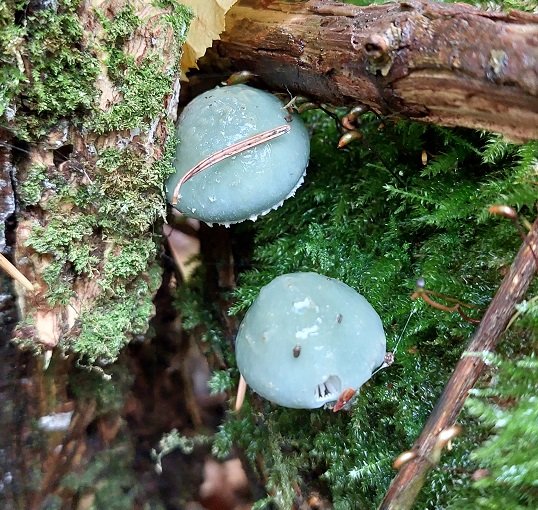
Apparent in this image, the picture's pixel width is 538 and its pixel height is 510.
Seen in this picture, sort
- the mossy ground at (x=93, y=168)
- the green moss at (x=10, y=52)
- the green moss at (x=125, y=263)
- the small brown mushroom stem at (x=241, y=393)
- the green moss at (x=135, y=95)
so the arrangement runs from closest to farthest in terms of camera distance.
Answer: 1. the green moss at (x=10, y=52)
2. the mossy ground at (x=93, y=168)
3. the green moss at (x=135, y=95)
4. the green moss at (x=125, y=263)
5. the small brown mushroom stem at (x=241, y=393)

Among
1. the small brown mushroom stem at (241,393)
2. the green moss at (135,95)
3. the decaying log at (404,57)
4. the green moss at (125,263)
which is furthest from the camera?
the small brown mushroom stem at (241,393)

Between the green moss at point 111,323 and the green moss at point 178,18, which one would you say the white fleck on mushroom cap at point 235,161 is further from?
the green moss at point 111,323

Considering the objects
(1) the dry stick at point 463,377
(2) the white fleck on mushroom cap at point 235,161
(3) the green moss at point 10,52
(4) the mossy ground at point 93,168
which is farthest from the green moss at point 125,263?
(1) the dry stick at point 463,377

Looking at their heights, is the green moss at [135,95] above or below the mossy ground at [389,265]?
above

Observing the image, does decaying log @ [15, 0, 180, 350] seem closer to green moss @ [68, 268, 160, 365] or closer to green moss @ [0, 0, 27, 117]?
green moss @ [68, 268, 160, 365]

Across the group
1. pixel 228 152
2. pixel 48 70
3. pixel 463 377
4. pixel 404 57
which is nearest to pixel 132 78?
pixel 48 70

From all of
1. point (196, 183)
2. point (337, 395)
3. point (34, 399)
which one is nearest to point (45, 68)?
point (196, 183)
